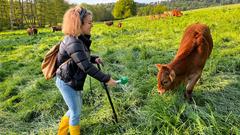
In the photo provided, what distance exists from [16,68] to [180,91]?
6303 millimetres

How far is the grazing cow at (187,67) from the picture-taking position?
464 cm

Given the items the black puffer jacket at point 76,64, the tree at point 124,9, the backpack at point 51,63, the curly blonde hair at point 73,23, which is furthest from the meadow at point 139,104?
the tree at point 124,9

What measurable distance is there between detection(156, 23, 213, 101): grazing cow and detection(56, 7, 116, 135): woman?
4.24ft

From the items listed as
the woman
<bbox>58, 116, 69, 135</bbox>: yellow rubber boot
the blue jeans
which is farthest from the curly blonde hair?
<bbox>58, 116, 69, 135</bbox>: yellow rubber boot

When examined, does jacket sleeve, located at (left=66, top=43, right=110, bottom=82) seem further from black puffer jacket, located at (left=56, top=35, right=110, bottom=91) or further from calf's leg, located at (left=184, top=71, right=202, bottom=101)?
calf's leg, located at (left=184, top=71, right=202, bottom=101)

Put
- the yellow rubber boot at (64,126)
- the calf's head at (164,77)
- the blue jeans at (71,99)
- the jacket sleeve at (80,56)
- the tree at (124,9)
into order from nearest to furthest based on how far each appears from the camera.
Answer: the jacket sleeve at (80,56)
the blue jeans at (71,99)
the yellow rubber boot at (64,126)
the calf's head at (164,77)
the tree at (124,9)

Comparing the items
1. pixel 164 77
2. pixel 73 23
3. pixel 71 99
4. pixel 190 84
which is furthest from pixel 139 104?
pixel 73 23

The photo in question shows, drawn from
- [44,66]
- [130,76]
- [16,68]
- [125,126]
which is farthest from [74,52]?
[16,68]

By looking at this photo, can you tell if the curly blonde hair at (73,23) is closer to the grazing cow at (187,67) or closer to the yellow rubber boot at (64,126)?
the yellow rubber boot at (64,126)

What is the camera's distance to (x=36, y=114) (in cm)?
531

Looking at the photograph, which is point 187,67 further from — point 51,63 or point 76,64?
point 51,63

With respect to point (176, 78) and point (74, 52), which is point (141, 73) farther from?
point (74, 52)

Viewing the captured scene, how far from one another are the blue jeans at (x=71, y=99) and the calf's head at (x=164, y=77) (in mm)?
1444

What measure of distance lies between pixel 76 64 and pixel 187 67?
2210mm
